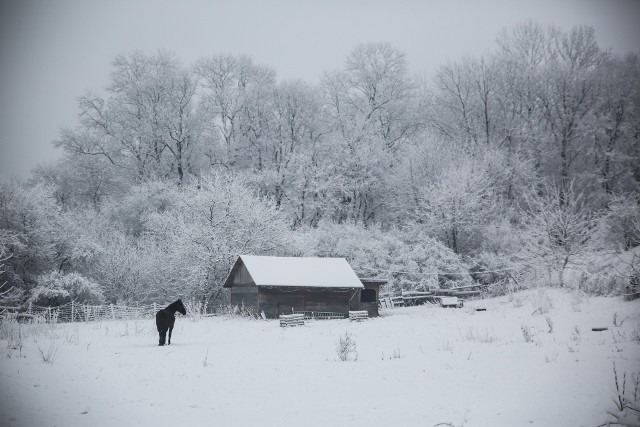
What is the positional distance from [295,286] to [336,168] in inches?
717

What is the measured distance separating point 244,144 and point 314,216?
9.83 metres

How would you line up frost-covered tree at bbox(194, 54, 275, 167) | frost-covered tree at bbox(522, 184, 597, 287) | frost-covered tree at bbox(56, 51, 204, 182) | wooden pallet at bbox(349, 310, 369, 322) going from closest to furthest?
1. wooden pallet at bbox(349, 310, 369, 322)
2. frost-covered tree at bbox(522, 184, 597, 287)
3. frost-covered tree at bbox(56, 51, 204, 182)
4. frost-covered tree at bbox(194, 54, 275, 167)

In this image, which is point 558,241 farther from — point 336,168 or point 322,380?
point 322,380

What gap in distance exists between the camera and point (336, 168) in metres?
46.5

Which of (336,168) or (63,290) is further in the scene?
(336,168)

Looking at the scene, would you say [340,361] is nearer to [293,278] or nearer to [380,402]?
[380,402]

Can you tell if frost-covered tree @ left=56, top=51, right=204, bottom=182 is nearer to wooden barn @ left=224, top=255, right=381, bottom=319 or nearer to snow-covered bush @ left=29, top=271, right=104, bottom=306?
snow-covered bush @ left=29, top=271, right=104, bottom=306

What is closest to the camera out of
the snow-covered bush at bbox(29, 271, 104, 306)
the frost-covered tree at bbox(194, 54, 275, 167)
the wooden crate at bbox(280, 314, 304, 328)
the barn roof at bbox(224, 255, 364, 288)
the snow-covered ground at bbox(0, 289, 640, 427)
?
the snow-covered ground at bbox(0, 289, 640, 427)

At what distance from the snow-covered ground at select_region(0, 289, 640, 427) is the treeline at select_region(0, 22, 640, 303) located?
1924 cm

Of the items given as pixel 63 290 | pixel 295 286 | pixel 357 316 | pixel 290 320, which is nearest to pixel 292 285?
pixel 295 286

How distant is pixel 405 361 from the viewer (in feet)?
43.5

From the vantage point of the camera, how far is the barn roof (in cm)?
3072

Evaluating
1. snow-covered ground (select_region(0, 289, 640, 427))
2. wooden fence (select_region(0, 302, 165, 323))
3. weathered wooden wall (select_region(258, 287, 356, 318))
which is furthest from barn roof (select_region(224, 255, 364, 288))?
snow-covered ground (select_region(0, 289, 640, 427))

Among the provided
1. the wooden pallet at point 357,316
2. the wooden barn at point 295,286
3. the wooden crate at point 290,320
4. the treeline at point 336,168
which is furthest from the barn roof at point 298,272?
the treeline at point 336,168
